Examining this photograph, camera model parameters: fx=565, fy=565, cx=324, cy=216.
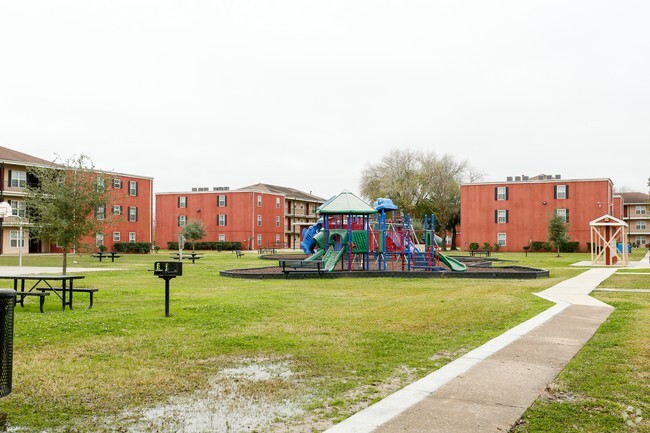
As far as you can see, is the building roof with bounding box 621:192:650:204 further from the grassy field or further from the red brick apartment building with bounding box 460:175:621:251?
the grassy field

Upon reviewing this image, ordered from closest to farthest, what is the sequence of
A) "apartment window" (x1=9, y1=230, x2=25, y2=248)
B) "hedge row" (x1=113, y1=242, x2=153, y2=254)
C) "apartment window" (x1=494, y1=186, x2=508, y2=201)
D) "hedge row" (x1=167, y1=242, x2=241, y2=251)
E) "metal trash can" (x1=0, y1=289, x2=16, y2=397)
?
1. "metal trash can" (x1=0, y1=289, x2=16, y2=397)
2. "apartment window" (x1=9, y1=230, x2=25, y2=248)
3. "hedge row" (x1=113, y1=242, x2=153, y2=254)
4. "apartment window" (x1=494, y1=186, x2=508, y2=201)
5. "hedge row" (x1=167, y1=242, x2=241, y2=251)

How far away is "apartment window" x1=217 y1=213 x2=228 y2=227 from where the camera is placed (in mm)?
76625

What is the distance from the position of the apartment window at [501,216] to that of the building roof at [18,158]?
1765 inches

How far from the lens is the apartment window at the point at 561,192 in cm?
5853

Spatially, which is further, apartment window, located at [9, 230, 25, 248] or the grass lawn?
apartment window, located at [9, 230, 25, 248]

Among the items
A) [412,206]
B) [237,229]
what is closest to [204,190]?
[237,229]

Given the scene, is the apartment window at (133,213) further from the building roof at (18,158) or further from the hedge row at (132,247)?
the building roof at (18,158)

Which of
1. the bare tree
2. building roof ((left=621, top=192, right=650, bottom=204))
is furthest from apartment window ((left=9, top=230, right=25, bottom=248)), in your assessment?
building roof ((left=621, top=192, right=650, bottom=204))

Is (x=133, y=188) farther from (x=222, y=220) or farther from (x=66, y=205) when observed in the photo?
(x=66, y=205)

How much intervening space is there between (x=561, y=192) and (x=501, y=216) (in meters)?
6.50

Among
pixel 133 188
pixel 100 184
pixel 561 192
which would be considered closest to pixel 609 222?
pixel 561 192

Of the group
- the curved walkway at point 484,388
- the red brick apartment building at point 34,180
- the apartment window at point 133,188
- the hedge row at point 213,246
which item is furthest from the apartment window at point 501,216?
the curved walkway at point 484,388

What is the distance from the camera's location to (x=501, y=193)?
201 ft

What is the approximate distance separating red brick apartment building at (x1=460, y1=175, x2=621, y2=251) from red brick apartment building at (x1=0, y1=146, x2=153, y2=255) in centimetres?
3637
